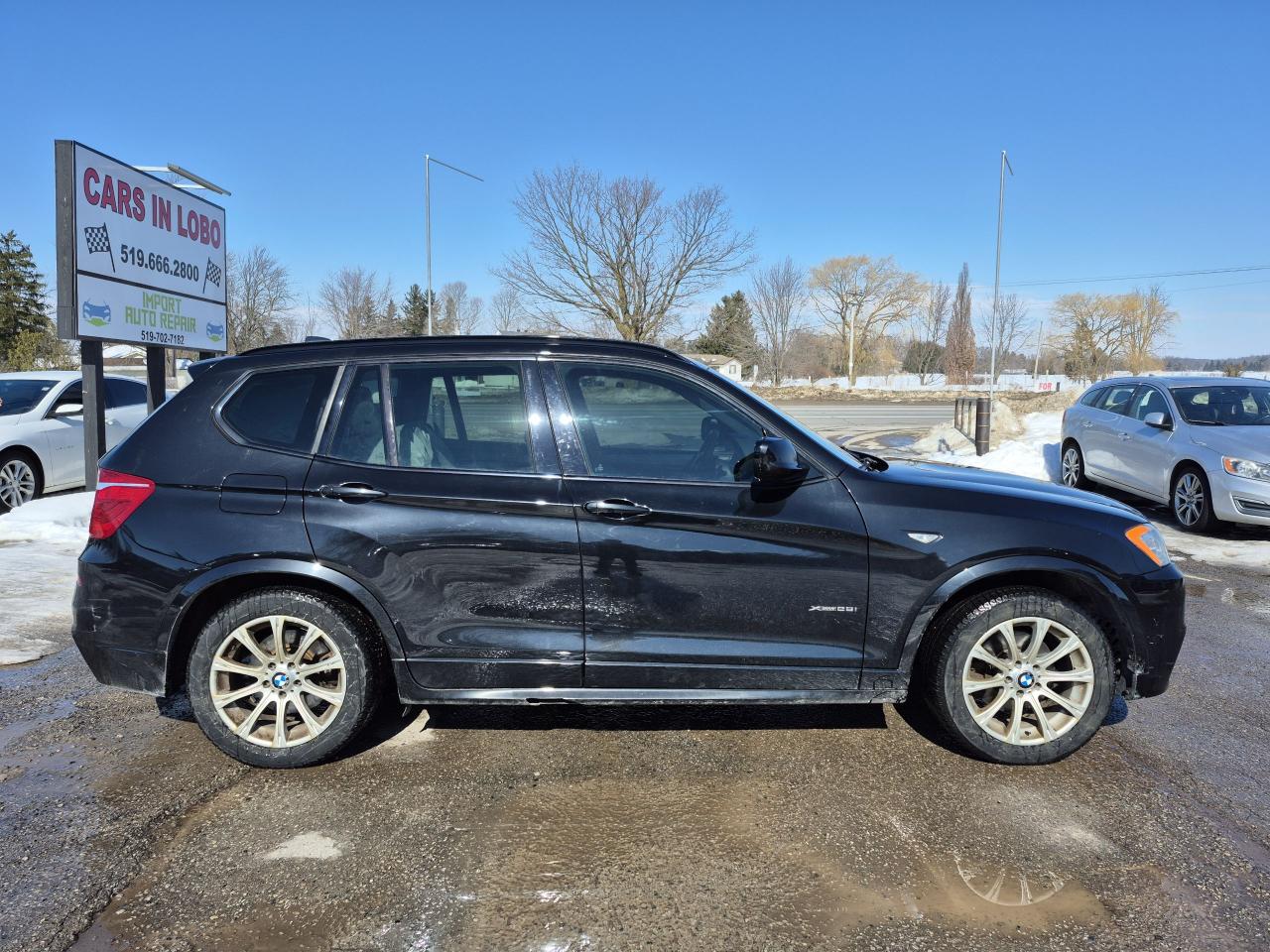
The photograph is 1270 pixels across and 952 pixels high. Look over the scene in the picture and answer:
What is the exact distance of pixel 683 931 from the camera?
240cm

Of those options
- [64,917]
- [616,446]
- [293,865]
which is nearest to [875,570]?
[616,446]

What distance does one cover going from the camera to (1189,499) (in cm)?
858

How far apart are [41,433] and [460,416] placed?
8.58m

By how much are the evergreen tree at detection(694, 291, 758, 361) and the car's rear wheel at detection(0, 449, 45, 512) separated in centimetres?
4369

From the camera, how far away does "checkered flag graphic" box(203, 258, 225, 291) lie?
10883 millimetres

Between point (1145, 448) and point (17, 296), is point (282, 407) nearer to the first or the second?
point (1145, 448)

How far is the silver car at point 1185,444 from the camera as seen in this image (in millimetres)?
7965

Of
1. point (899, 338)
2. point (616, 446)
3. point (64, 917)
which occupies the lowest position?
point (64, 917)

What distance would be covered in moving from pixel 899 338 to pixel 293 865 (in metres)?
88.3

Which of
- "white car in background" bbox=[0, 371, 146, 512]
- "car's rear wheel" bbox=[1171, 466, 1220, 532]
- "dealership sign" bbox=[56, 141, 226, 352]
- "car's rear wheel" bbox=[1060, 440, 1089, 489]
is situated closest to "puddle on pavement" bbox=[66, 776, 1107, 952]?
"car's rear wheel" bbox=[1171, 466, 1220, 532]

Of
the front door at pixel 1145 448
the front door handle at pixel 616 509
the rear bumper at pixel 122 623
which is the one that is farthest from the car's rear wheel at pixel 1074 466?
the rear bumper at pixel 122 623

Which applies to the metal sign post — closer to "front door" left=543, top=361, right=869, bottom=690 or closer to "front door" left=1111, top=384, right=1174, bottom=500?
"front door" left=543, top=361, right=869, bottom=690

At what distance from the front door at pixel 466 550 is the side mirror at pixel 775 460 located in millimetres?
780

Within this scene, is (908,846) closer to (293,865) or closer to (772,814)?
(772,814)
